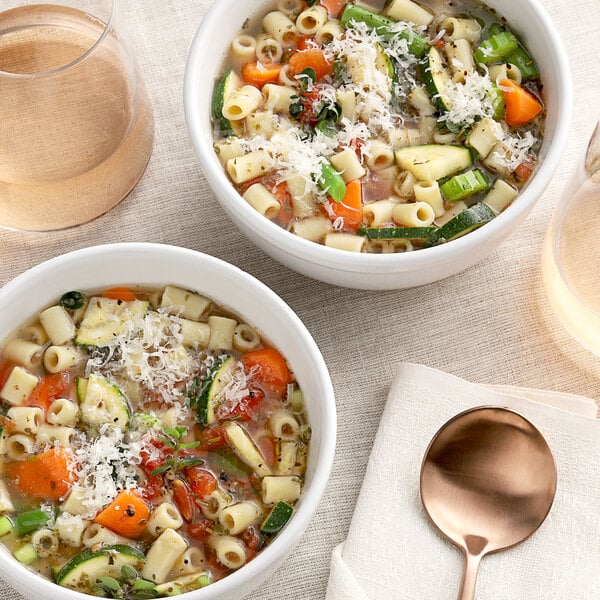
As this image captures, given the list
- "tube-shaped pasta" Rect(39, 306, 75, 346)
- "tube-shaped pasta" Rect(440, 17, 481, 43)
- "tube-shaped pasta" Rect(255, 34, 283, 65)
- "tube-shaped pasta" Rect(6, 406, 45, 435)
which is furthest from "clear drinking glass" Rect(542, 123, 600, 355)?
"tube-shaped pasta" Rect(6, 406, 45, 435)

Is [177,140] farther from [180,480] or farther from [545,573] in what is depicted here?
[545,573]

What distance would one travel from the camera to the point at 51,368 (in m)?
2.62

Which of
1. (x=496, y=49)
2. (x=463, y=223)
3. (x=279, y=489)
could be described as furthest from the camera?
(x=496, y=49)

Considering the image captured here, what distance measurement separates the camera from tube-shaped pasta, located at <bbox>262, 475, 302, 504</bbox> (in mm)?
2508

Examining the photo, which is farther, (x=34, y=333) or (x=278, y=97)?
(x=278, y=97)

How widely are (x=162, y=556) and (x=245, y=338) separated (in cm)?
57

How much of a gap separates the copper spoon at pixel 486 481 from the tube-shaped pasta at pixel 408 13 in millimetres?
1102

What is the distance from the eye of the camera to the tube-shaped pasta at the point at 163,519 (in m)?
2.46

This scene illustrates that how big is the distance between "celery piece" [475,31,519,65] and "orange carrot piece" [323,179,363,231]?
54 centimetres

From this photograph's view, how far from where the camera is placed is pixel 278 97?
2885 millimetres

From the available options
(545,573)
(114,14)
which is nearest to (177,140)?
(114,14)

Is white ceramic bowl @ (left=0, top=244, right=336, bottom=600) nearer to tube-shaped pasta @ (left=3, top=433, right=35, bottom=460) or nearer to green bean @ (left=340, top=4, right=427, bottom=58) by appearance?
tube-shaped pasta @ (left=3, top=433, right=35, bottom=460)

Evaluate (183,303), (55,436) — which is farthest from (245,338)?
(55,436)

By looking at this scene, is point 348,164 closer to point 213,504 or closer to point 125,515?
point 213,504
